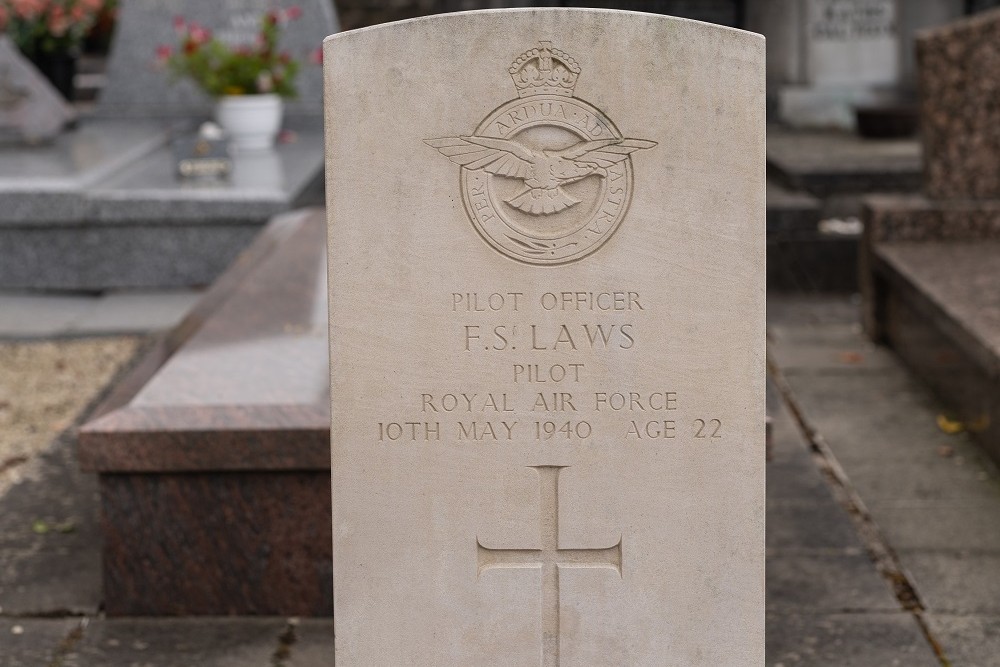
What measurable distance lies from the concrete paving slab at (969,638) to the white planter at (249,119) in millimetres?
6314

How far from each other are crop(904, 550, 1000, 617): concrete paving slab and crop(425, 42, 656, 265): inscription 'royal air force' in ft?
5.78

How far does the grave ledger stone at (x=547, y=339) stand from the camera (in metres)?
2.65

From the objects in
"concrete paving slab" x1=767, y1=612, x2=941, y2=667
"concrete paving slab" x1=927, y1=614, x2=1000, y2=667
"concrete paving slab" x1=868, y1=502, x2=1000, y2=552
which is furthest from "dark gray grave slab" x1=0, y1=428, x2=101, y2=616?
"concrete paving slab" x1=868, y1=502, x2=1000, y2=552

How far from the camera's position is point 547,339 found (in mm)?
2738

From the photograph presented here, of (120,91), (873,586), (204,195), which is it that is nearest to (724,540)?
(873,586)

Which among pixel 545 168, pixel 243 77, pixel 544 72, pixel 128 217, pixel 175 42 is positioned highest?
pixel 544 72

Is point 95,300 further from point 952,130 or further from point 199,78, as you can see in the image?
point 952,130

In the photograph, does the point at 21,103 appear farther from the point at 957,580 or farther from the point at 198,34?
the point at 957,580

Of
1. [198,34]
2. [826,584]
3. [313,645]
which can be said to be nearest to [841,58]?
[198,34]

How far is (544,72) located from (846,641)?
1.75 m

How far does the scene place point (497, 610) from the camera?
288cm

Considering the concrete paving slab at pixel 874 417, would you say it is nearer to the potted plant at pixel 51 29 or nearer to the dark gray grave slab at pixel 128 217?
the dark gray grave slab at pixel 128 217

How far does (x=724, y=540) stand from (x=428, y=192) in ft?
2.78

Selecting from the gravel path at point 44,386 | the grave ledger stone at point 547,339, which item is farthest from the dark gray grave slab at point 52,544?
the grave ledger stone at point 547,339
